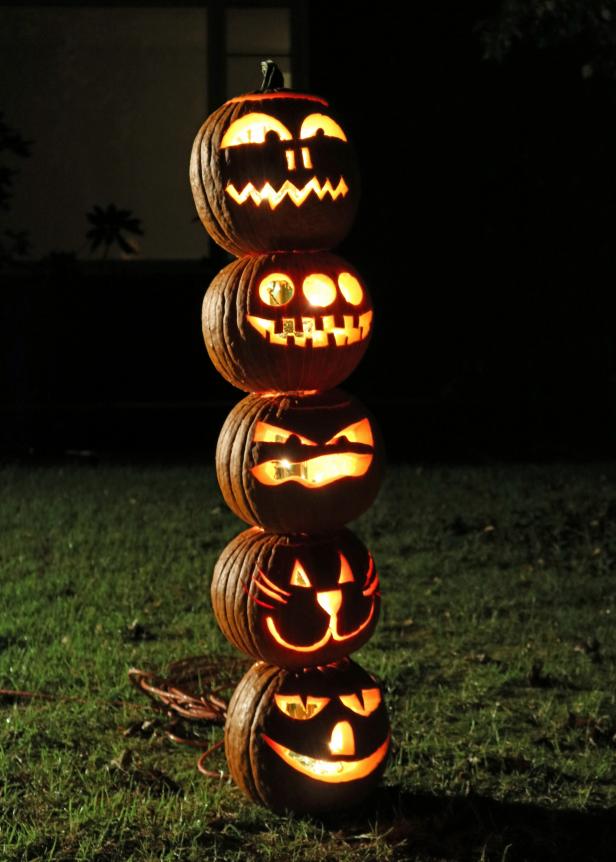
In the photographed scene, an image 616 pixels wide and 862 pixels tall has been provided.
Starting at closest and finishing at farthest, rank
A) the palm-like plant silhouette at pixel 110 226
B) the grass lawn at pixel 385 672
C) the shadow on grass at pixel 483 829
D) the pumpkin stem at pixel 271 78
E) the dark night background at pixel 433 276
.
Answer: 1. the shadow on grass at pixel 483 829
2. the grass lawn at pixel 385 672
3. the pumpkin stem at pixel 271 78
4. the palm-like plant silhouette at pixel 110 226
5. the dark night background at pixel 433 276

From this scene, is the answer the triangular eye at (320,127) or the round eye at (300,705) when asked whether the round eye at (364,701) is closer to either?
the round eye at (300,705)

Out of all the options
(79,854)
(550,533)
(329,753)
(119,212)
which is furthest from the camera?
(119,212)

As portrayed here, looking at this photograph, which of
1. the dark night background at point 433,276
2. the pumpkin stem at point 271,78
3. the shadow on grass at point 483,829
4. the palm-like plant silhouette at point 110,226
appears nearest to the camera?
the shadow on grass at point 483,829

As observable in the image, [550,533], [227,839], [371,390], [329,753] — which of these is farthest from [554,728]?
[371,390]

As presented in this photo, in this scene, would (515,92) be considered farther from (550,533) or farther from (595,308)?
(550,533)

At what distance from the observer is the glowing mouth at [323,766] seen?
11.8ft

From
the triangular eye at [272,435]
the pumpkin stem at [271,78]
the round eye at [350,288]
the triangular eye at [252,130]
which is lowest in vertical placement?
the triangular eye at [272,435]

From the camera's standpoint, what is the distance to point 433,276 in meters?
11.6

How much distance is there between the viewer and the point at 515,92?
37.4 feet

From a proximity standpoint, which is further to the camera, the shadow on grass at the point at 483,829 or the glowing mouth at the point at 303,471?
the glowing mouth at the point at 303,471

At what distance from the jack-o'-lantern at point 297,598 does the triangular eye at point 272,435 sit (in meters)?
0.31

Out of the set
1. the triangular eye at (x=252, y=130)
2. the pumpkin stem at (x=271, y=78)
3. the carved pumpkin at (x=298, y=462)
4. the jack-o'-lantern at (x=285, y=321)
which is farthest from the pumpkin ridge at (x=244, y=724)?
the pumpkin stem at (x=271, y=78)

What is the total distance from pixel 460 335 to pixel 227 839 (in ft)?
28.4

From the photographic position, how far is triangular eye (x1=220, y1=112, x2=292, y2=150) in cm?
364
